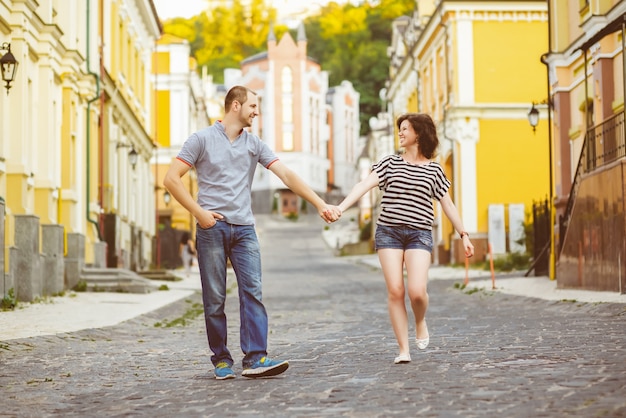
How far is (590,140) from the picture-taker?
20594 mm

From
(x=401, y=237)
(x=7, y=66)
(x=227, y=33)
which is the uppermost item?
(x=227, y=33)

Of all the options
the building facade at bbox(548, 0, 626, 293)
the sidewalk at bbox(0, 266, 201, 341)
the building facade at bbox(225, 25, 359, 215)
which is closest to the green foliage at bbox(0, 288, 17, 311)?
the sidewalk at bbox(0, 266, 201, 341)

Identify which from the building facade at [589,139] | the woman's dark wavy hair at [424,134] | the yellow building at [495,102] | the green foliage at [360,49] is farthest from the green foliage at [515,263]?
the green foliage at [360,49]

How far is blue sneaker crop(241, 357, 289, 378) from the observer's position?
317 inches

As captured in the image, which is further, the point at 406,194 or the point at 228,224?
the point at 406,194

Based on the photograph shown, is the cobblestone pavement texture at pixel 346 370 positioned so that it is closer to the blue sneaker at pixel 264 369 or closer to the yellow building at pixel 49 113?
the blue sneaker at pixel 264 369

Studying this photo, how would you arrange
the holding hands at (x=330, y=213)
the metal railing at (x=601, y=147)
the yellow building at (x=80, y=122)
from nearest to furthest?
the holding hands at (x=330, y=213) → the metal railing at (x=601, y=147) → the yellow building at (x=80, y=122)

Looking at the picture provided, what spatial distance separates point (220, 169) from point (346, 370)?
1723 millimetres

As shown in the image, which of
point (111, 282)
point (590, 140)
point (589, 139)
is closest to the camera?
point (589, 139)

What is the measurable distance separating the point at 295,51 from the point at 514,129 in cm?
7830

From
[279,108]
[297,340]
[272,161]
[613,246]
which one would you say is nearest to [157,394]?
[272,161]

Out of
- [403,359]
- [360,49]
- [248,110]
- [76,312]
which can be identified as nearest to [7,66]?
[76,312]

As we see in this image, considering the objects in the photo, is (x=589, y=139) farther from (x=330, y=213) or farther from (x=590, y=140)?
(x=330, y=213)

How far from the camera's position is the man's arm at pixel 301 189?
8.20 metres
